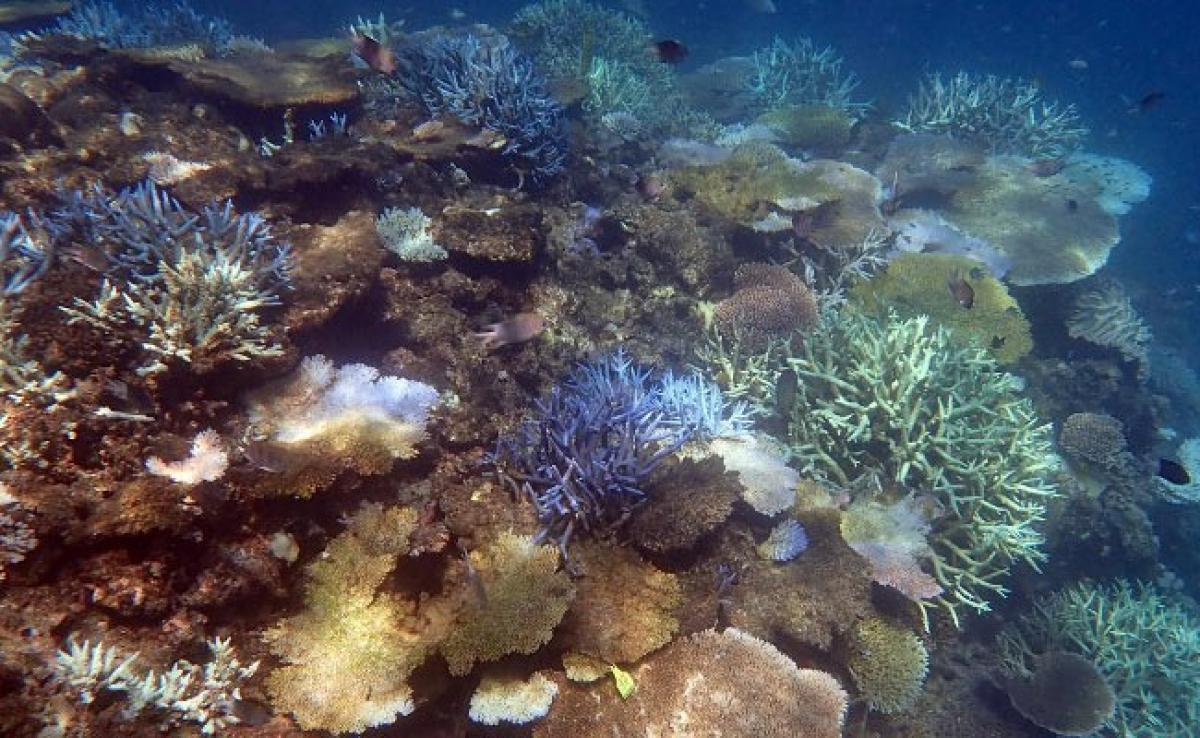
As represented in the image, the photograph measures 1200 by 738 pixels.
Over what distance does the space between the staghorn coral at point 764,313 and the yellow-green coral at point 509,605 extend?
3438mm

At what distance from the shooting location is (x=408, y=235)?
486cm

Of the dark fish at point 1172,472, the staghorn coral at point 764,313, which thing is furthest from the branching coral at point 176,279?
the dark fish at point 1172,472

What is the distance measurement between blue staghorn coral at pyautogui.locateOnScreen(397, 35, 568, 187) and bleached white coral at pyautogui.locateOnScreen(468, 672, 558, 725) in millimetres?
4869

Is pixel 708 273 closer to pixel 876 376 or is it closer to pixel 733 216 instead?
pixel 733 216

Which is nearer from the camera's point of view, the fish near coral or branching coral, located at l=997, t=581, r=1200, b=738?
the fish near coral

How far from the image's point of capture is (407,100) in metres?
6.86

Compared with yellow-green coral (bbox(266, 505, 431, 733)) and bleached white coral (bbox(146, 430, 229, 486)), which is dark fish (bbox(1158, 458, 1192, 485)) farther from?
bleached white coral (bbox(146, 430, 229, 486))

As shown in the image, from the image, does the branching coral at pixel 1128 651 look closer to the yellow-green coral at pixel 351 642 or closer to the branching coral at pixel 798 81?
the yellow-green coral at pixel 351 642

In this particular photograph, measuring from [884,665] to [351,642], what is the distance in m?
3.52

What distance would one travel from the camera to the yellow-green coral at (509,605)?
297 centimetres

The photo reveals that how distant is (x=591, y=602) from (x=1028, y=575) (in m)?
5.61

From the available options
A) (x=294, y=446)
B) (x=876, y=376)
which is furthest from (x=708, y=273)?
(x=294, y=446)

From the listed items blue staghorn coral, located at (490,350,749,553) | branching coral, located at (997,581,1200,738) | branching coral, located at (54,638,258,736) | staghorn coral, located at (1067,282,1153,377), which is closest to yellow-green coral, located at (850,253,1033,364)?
staghorn coral, located at (1067,282,1153,377)

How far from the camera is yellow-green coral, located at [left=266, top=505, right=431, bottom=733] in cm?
280
